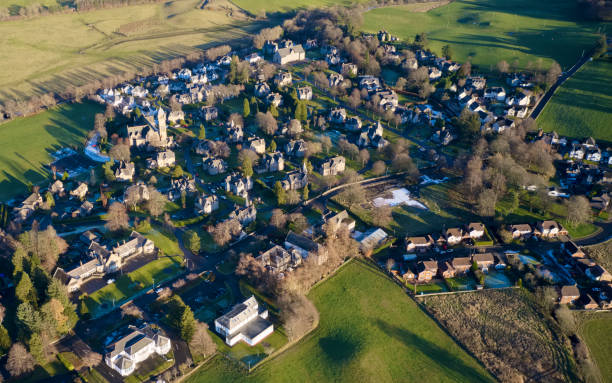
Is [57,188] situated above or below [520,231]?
→ below

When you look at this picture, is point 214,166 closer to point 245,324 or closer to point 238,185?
point 238,185

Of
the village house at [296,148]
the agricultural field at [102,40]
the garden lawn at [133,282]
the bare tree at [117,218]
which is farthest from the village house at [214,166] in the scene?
the agricultural field at [102,40]

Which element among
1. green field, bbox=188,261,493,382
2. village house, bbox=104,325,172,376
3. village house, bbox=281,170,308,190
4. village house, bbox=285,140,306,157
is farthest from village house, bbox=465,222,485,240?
village house, bbox=104,325,172,376

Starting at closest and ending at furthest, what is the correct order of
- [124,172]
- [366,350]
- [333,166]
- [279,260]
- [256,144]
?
1. [366,350]
2. [279,260]
3. [124,172]
4. [333,166]
5. [256,144]

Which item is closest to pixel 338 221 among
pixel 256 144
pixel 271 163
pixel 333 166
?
pixel 333 166

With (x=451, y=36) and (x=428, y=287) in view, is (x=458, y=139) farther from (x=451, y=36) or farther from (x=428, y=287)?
(x=451, y=36)

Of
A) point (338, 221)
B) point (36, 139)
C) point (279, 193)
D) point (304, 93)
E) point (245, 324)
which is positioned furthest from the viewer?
point (304, 93)

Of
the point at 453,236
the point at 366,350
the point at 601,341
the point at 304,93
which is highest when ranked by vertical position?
the point at 304,93

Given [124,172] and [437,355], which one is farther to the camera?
[124,172]
